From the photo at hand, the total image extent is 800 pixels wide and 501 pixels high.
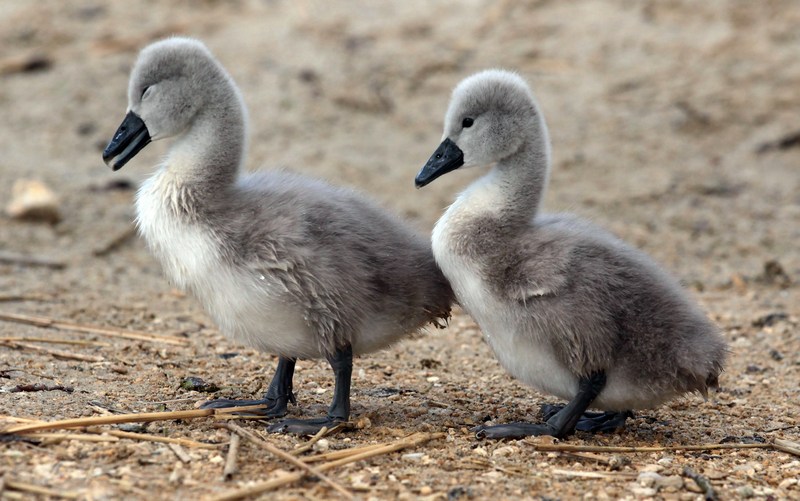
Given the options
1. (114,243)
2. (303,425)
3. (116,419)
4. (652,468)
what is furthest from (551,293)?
(114,243)

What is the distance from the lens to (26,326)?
20.5 feet

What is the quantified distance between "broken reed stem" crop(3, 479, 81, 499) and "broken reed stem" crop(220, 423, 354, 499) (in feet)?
2.65

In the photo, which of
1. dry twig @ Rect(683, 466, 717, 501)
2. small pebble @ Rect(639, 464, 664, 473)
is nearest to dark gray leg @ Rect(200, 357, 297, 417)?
small pebble @ Rect(639, 464, 664, 473)

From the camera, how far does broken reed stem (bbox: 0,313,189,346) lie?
621 cm

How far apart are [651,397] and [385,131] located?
6366mm

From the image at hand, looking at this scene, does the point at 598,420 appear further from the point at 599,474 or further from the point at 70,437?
the point at 70,437

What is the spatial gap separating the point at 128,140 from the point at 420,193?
5000 mm

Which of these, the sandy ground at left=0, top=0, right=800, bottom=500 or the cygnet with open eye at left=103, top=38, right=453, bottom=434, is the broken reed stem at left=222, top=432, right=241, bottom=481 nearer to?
the sandy ground at left=0, top=0, right=800, bottom=500

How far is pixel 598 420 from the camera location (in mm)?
5020

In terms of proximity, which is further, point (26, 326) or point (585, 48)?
point (585, 48)

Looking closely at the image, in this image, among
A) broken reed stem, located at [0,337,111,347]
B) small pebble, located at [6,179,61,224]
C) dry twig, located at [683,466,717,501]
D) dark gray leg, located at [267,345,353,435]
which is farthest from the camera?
small pebble, located at [6,179,61,224]

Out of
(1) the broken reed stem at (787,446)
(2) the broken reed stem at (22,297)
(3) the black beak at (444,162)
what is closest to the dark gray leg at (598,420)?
(1) the broken reed stem at (787,446)

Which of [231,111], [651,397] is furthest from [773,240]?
[231,111]

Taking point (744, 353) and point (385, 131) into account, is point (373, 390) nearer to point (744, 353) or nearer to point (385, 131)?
point (744, 353)
